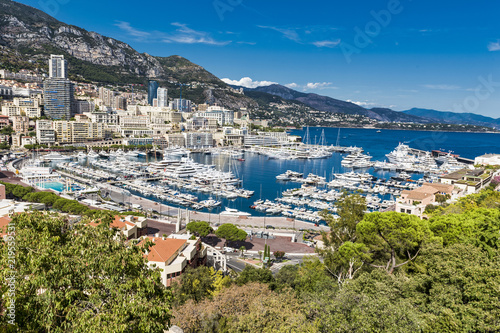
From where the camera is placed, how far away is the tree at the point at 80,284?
4402 mm

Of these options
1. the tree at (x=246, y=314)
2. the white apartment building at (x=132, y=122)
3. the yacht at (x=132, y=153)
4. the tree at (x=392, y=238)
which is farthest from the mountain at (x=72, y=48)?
the tree at (x=392, y=238)

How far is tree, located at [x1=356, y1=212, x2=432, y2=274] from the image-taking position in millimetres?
11320

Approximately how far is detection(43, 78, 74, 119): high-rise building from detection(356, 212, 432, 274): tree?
259 feet

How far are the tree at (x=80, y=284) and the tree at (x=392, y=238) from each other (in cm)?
839

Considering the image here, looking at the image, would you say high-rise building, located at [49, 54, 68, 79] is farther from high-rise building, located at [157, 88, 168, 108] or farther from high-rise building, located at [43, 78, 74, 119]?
high-rise building, located at [157, 88, 168, 108]

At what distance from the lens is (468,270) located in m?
7.77

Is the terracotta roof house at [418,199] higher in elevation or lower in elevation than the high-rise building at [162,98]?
lower

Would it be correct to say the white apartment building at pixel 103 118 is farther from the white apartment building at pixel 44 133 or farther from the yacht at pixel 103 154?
the yacht at pixel 103 154

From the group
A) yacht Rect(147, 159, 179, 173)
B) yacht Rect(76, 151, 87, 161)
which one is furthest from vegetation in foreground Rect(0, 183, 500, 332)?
yacht Rect(76, 151, 87, 161)

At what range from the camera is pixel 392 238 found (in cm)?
1145

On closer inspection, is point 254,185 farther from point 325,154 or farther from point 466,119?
point 466,119

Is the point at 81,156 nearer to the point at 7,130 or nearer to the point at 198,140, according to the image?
the point at 7,130

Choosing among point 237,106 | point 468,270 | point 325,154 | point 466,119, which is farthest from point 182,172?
point 466,119

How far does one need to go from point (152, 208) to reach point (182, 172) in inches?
642
